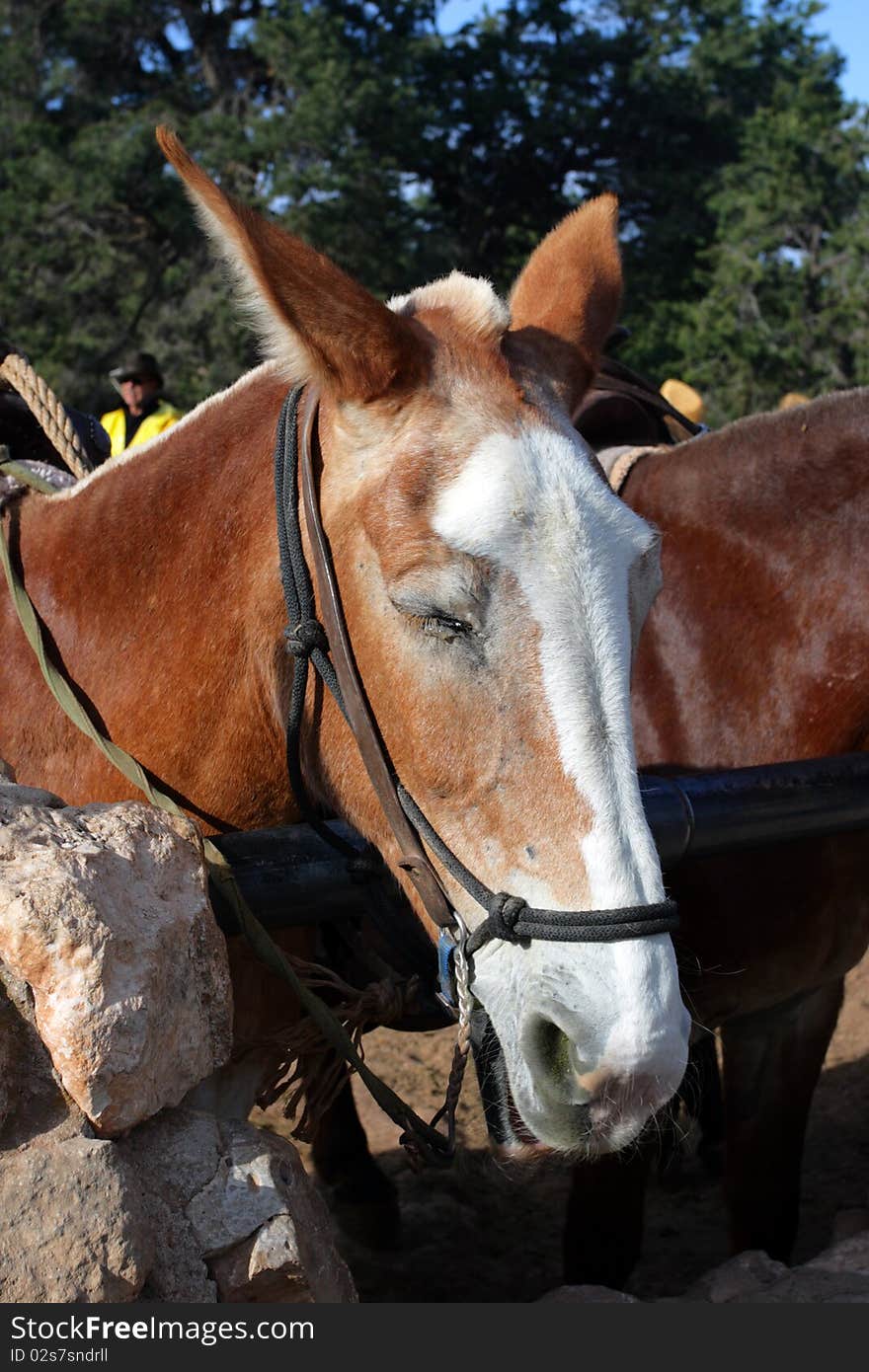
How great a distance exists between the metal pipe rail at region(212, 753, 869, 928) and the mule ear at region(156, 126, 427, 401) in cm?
68

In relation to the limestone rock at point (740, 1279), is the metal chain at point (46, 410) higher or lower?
higher

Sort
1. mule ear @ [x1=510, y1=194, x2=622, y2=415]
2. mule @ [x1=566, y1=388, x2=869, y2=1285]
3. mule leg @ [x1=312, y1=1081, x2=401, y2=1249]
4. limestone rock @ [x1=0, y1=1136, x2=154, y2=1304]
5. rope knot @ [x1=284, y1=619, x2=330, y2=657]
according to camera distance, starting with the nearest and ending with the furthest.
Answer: limestone rock @ [x1=0, y1=1136, x2=154, y2=1304]
rope knot @ [x1=284, y1=619, x2=330, y2=657]
mule ear @ [x1=510, y1=194, x2=622, y2=415]
mule @ [x1=566, y1=388, x2=869, y2=1285]
mule leg @ [x1=312, y1=1081, x2=401, y2=1249]

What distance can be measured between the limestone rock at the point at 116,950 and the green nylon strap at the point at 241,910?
0.08 m

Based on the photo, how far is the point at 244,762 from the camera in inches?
74.9

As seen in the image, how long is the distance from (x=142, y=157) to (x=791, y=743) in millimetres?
16347

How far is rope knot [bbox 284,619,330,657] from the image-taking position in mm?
1740

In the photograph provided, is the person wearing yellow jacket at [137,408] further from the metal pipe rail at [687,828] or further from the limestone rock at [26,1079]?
the limestone rock at [26,1079]

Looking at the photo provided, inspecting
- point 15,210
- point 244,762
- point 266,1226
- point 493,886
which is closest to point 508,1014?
point 493,886

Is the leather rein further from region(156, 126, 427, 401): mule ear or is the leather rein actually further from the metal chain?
the metal chain

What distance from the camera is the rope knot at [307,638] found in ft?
5.71

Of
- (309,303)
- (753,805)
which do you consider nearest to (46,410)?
(309,303)

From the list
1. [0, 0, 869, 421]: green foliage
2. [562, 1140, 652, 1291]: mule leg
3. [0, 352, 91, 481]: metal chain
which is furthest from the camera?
[0, 0, 869, 421]: green foliage

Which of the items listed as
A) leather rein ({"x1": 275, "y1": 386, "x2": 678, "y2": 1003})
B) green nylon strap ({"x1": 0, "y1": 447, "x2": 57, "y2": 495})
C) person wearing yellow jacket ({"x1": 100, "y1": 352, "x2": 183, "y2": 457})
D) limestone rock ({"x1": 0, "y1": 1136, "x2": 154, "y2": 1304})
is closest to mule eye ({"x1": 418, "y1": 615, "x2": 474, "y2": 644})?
leather rein ({"x1": 275, "y1": 386, "x2": 678, "y2": 1003})

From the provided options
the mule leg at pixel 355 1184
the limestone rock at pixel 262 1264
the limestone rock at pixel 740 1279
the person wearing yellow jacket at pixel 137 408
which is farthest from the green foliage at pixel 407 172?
the limestone rock at pixel 262 1264
